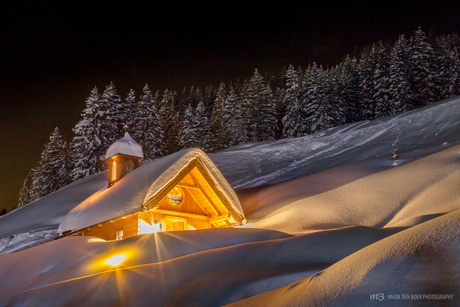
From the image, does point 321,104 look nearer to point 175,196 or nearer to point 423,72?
point 423,72

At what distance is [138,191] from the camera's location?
559 inches

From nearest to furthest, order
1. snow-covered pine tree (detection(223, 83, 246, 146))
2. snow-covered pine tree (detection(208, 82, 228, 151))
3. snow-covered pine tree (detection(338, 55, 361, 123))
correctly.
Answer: snow-covered pine tree (detection(223, 83, 246, 146)) → snow-covered pine tree (detection(208, 82, 228, 151)) → snow-covered pine tree (detection(338, 55, 361, 123))

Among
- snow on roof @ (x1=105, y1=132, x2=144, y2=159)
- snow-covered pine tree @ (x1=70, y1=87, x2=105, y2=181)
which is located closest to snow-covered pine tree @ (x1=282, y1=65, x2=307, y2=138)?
snow-covered pine tree @ (x1=70, y1=87, x2=105, y2=181)

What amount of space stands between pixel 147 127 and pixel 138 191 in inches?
1329

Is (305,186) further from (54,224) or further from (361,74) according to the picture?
(361,74)

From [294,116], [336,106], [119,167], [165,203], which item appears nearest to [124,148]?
[119,167]

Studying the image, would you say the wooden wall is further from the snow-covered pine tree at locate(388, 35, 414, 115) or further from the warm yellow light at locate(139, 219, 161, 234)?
the snow-covered pine tree at locate(388, 35, 414, 115)

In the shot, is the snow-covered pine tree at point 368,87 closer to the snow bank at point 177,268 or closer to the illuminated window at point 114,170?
the illuminated window at point 114,170

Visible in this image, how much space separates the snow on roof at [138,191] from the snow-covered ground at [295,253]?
1.20 m

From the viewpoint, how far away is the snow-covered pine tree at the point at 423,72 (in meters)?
46.5

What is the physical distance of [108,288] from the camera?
23.5 feet

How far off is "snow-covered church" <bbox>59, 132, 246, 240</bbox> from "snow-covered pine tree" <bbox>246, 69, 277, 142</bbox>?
33.5 m

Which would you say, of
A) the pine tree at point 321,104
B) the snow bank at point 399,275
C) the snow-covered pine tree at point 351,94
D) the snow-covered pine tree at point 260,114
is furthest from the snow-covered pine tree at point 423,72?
the snow bank at point 399,275

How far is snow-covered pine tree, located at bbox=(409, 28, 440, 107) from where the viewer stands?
4647 centimetres
